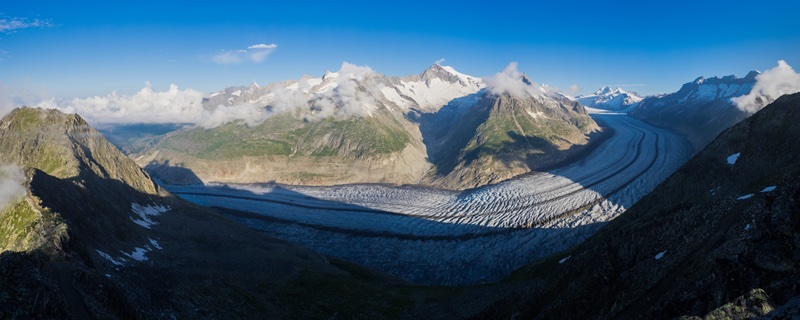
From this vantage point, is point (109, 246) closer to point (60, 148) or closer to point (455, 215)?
point (60, 148)

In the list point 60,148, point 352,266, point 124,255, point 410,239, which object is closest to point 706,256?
point 124,255

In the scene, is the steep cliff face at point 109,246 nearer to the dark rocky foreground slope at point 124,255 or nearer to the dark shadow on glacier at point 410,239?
the dark rocky foreground slope at point 124,255

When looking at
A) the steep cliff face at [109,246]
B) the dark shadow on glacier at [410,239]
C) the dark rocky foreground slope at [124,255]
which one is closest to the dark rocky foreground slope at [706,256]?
the dark rocky foreground slope at [124,255]

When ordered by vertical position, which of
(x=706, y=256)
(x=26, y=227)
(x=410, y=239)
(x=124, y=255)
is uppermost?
(x=26, y=227)

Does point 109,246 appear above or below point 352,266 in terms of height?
above

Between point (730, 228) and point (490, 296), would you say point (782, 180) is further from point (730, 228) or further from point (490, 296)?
point (490, 296)

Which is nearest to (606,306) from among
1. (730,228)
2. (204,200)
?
(730,228)
